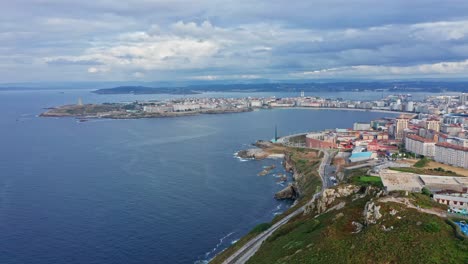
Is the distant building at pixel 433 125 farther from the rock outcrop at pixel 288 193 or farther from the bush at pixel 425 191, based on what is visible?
the bush at pixel 425 191

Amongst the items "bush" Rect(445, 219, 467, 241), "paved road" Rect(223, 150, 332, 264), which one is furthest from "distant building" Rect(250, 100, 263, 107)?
"bush" Rect(445, 219, 467, 241)

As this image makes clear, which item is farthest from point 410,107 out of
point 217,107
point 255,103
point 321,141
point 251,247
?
point 251,247

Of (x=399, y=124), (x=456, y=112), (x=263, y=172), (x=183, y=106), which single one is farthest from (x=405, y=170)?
(x=183, y=106)

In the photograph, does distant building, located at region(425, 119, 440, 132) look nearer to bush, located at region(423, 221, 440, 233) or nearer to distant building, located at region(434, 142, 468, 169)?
distant building, located at region(434, 142, 468, 169)

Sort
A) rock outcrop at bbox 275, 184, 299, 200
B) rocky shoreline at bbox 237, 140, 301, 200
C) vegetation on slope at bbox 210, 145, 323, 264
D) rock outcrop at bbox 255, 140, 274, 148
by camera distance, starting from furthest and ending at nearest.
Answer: rock outcrop at bbox 255, 140, 274, 148 → rocky shoreline at bbox 237, 140, 301, 200 → rock outcrop at bbox 275, 184, 299, 200 → vegetation on slope at bbox 210, 145, 323, 264

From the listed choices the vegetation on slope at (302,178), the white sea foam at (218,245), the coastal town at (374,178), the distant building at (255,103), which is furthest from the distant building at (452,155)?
the distant building at (255,103)

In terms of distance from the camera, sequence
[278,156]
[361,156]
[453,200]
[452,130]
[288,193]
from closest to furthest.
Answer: [453,200], [288,193], [361,156], [278,156], [452,130]

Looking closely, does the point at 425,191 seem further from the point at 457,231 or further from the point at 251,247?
the point at 251,247
